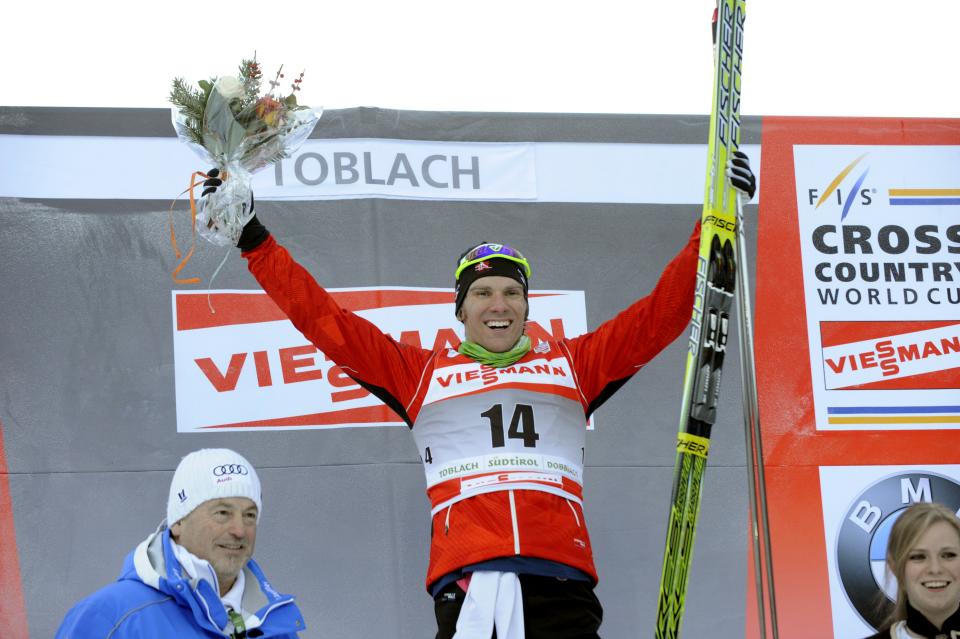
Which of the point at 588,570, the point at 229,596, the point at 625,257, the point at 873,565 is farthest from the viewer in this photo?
the point at 625,257

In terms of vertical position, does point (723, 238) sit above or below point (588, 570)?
above

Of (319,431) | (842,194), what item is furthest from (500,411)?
(842,194)

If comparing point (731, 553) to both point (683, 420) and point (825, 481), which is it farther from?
point (683, 420)

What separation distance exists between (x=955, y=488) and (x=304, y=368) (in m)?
2.18

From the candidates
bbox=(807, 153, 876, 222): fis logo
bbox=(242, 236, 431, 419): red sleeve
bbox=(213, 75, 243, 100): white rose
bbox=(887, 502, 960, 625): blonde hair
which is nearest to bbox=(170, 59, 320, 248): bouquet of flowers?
bbox=(213, 75, 243, 100): white rose

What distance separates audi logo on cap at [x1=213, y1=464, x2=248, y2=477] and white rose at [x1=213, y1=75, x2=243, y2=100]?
38.7 inches

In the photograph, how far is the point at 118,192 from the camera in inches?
170

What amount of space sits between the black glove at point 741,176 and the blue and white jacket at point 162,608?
4.89ft

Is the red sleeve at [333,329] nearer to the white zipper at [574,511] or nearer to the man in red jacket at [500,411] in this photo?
the man in red jacket at [500,411]

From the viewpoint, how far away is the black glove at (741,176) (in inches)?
128

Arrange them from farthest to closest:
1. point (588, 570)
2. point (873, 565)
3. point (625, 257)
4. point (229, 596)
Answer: point (625, 257)
point (873, 565)
point (588, 570)
point (229, 596)

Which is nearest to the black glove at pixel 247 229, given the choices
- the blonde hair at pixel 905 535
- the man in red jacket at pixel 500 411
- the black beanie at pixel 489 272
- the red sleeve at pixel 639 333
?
the man in red jacket at pixel 500 411

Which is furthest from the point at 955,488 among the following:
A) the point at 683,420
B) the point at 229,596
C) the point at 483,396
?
the point at 229,596

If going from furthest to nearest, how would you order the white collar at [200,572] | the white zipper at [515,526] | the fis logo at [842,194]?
the fis logo at [842,194]
the white zipper at [515,526]
the white collar at [200,572]
